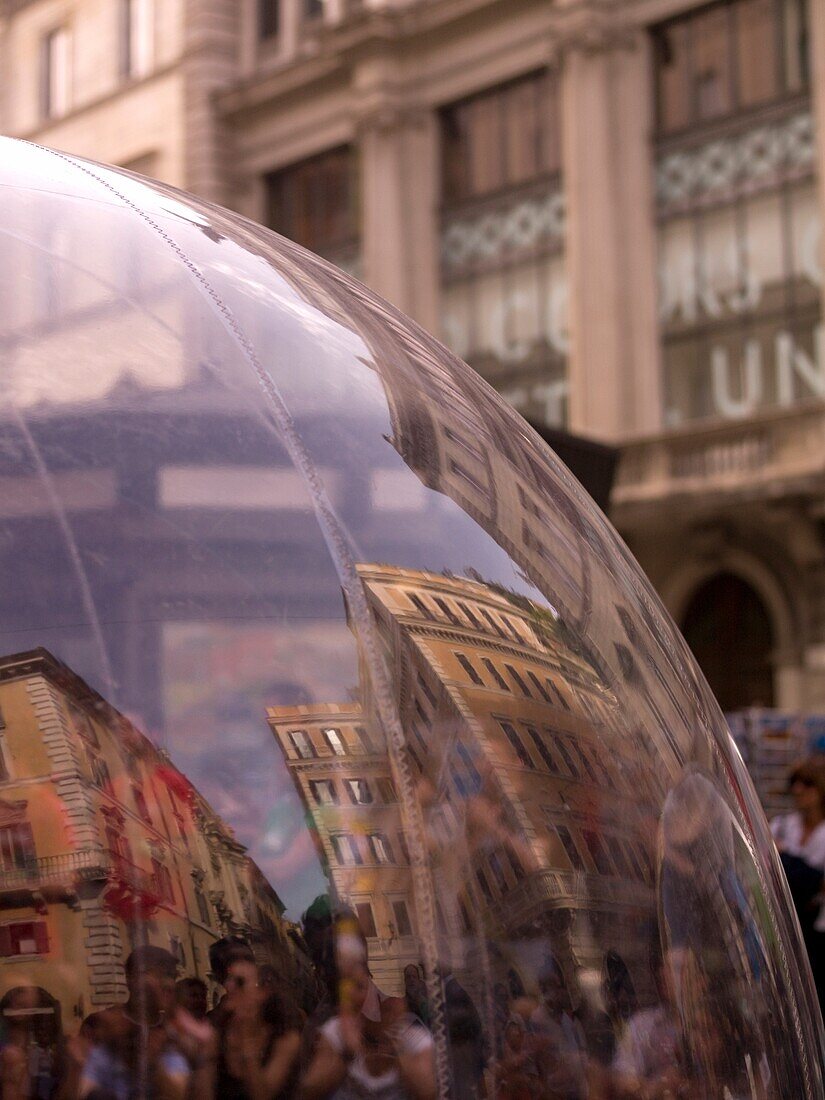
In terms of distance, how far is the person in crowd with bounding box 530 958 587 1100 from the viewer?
128 cm

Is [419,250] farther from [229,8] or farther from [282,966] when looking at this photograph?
[282,966]

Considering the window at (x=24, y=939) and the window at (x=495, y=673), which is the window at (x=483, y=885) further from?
the window at (x=24, y=939)

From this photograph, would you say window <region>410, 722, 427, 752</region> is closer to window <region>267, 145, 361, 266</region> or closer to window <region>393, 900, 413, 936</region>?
window <region>393, 900, 413, 936</region>

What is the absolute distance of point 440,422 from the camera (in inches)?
61.3

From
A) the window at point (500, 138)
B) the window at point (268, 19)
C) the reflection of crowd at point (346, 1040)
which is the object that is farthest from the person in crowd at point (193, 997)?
the window at point (268, 19)

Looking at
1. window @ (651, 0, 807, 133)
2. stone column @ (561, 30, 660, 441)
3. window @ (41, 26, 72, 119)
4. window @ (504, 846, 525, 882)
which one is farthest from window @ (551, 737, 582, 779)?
window @ (41, 26, 72, 119)

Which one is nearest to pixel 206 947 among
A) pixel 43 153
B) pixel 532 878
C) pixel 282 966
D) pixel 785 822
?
pixel 282 966

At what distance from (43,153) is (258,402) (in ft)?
1.40

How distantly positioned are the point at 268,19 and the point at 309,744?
2474 centimetres

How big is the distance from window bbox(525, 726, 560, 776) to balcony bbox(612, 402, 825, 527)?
16581mm

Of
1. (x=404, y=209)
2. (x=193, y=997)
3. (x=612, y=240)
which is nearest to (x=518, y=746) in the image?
(x=193, y=997)

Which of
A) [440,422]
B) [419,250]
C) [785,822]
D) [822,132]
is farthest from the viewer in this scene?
[419,250]

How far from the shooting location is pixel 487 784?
134 cm

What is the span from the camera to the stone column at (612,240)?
766 inches
